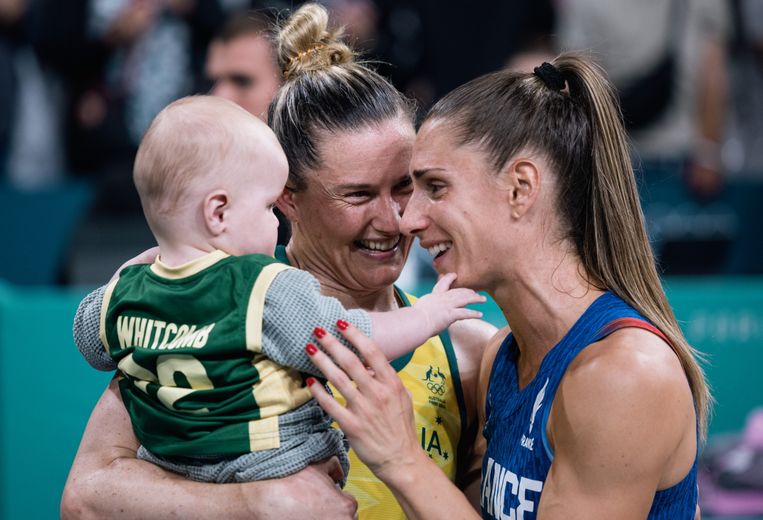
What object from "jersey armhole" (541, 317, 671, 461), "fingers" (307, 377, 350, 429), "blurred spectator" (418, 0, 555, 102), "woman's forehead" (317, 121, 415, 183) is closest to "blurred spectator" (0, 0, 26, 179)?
"blurred spectator" (418, 0, 555, 102)

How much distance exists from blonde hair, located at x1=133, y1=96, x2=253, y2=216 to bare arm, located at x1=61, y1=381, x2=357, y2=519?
1.70ft

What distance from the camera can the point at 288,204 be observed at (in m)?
2.56

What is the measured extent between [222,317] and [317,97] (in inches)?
28.0

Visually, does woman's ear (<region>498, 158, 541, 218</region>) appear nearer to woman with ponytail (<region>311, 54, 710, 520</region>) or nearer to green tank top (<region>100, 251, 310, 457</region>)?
woman with ponytail (<region>311, 54, 710, 520</region>)

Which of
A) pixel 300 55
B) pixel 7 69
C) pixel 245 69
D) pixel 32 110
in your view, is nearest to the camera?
pixel 300 55

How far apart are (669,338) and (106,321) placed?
1094 millimetres

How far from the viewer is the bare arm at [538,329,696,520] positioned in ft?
6.55

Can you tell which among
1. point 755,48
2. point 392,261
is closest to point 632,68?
point 755,48

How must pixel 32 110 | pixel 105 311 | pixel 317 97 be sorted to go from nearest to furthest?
pixel 105 311
pixel 317 97
pixel 32 110

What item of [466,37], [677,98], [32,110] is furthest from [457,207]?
[677,98]

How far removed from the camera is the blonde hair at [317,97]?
2.47 meters

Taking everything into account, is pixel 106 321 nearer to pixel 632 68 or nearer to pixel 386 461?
pixel 386 461

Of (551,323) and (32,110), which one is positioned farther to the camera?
(32,110)

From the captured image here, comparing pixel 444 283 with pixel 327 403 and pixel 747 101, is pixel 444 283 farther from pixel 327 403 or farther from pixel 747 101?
pixel 747 101
